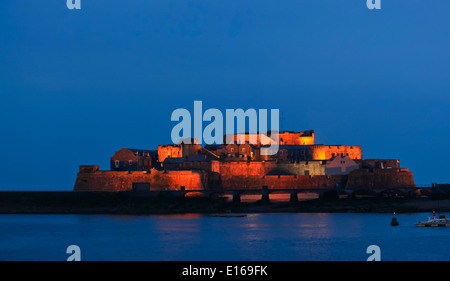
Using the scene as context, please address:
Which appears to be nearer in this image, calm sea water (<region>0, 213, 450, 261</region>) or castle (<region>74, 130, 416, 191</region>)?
calm sea water (<region>0, 213, 450, 261</region>)

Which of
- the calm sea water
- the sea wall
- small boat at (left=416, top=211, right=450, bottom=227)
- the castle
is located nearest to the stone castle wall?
the castle

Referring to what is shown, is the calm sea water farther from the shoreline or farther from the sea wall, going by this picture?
the sea wall

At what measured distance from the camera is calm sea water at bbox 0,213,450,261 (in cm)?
3562

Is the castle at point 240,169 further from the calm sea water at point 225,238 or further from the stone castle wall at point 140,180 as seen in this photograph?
the calm sea water at point 225,238

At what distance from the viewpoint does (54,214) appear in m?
65.8

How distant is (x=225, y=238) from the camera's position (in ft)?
139

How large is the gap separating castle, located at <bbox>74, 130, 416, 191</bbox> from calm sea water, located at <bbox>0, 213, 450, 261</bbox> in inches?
312

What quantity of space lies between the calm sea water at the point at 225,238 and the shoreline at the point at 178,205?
145 inches

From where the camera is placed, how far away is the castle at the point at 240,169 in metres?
65.2

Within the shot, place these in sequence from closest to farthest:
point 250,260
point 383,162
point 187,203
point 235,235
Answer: point 250,260 → point 235,235 → point 187,203 → point 383,162

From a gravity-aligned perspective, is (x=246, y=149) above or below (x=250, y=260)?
above
